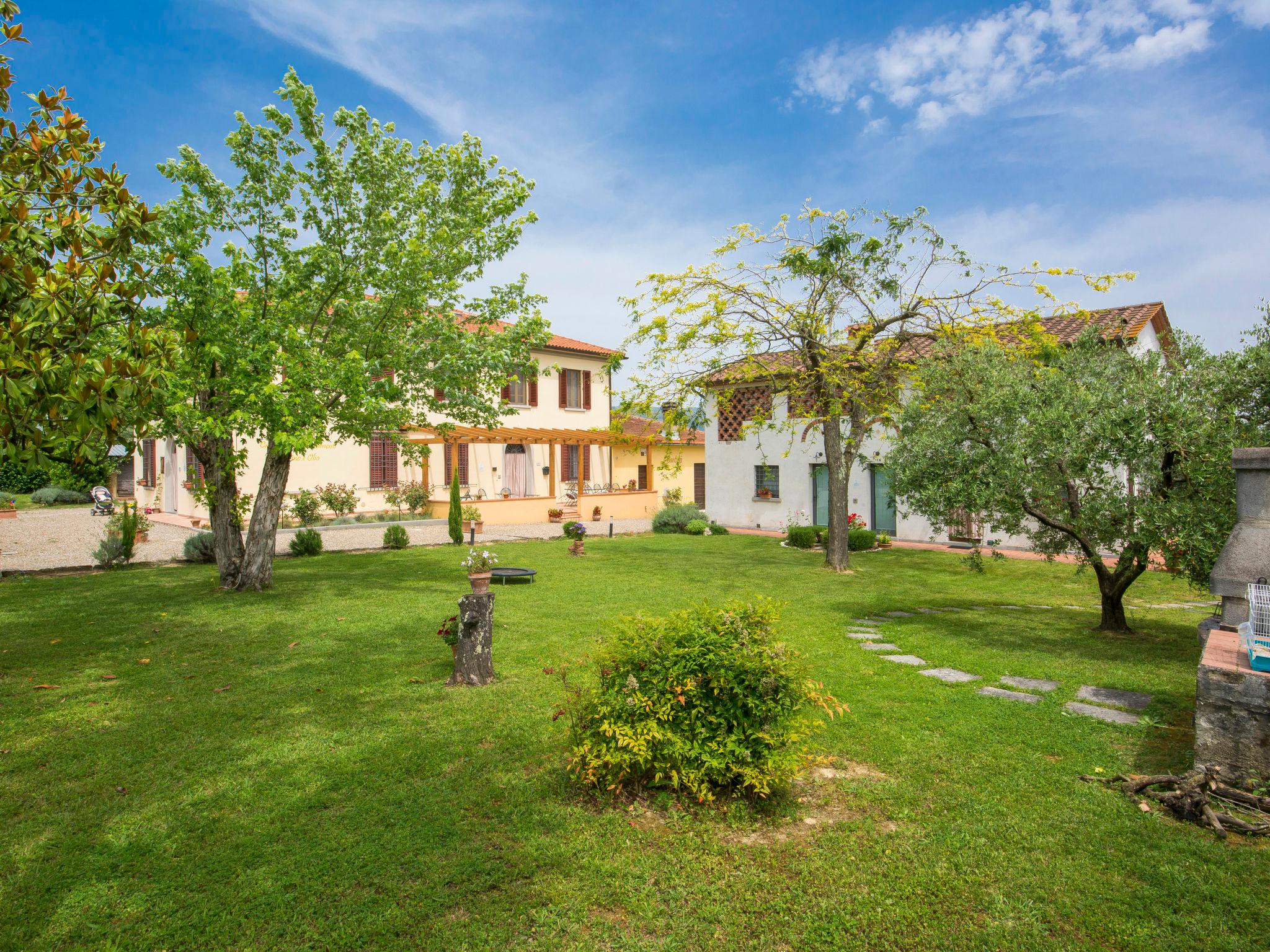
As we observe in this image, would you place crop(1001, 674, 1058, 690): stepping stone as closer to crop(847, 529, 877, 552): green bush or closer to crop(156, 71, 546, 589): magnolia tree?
crop(156, 71, 546, 589): magnolia tree

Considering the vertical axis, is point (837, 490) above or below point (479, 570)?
above

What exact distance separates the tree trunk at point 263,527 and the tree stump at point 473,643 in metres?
6.13

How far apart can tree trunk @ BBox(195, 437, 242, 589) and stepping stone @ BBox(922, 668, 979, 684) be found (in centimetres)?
1003

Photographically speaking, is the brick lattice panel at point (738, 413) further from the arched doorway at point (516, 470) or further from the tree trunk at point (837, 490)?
the arched doorway at point (516, 470)

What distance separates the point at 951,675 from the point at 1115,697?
1.25 m

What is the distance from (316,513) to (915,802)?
21.4 m

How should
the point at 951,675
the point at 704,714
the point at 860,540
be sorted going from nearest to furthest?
the point at 704,714
the point at 951,675
the point at 860,540

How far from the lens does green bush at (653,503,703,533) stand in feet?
72.2

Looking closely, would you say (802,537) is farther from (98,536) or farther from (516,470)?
(98,536)

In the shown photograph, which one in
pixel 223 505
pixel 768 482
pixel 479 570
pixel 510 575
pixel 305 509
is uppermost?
pixel 768 482

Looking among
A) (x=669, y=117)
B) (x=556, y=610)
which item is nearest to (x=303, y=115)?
(x=669, y=117)

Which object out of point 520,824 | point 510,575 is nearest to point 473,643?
point 520,824

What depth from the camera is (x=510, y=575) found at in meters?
11.6

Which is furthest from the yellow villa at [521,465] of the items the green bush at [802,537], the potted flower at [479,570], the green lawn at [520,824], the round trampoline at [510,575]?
the green lawn at [520,824]
